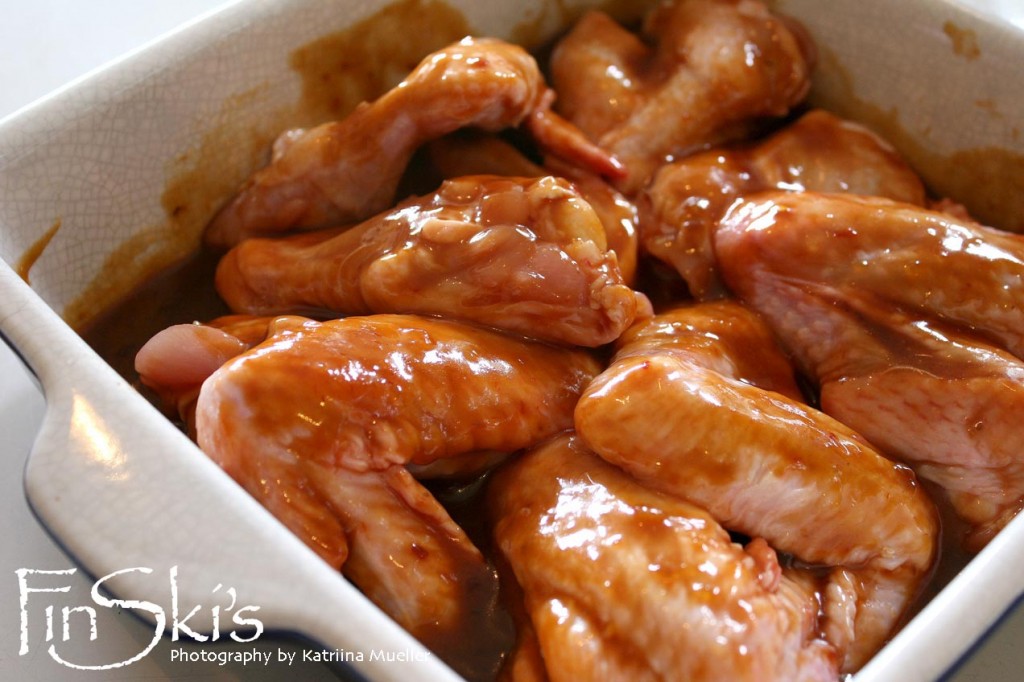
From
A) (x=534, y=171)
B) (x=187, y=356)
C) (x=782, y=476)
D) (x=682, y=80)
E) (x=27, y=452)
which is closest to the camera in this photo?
(x=782, y=476)

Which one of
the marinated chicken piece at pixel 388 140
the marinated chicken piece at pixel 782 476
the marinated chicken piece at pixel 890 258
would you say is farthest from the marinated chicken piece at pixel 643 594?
the marinated chicken piece at pixel 388 140

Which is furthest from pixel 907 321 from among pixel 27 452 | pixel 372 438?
pixel 27 452

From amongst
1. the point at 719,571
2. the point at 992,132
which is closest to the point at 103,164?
the point at 719,571

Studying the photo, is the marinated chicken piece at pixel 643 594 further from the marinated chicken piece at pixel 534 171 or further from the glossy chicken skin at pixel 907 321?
the marinated chicken piece at pixel 534 171

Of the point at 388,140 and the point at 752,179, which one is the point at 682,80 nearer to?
the point at 752,179

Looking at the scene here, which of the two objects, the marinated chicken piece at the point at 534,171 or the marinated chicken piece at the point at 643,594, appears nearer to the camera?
the marinated chicken piece at the point at 643,594
